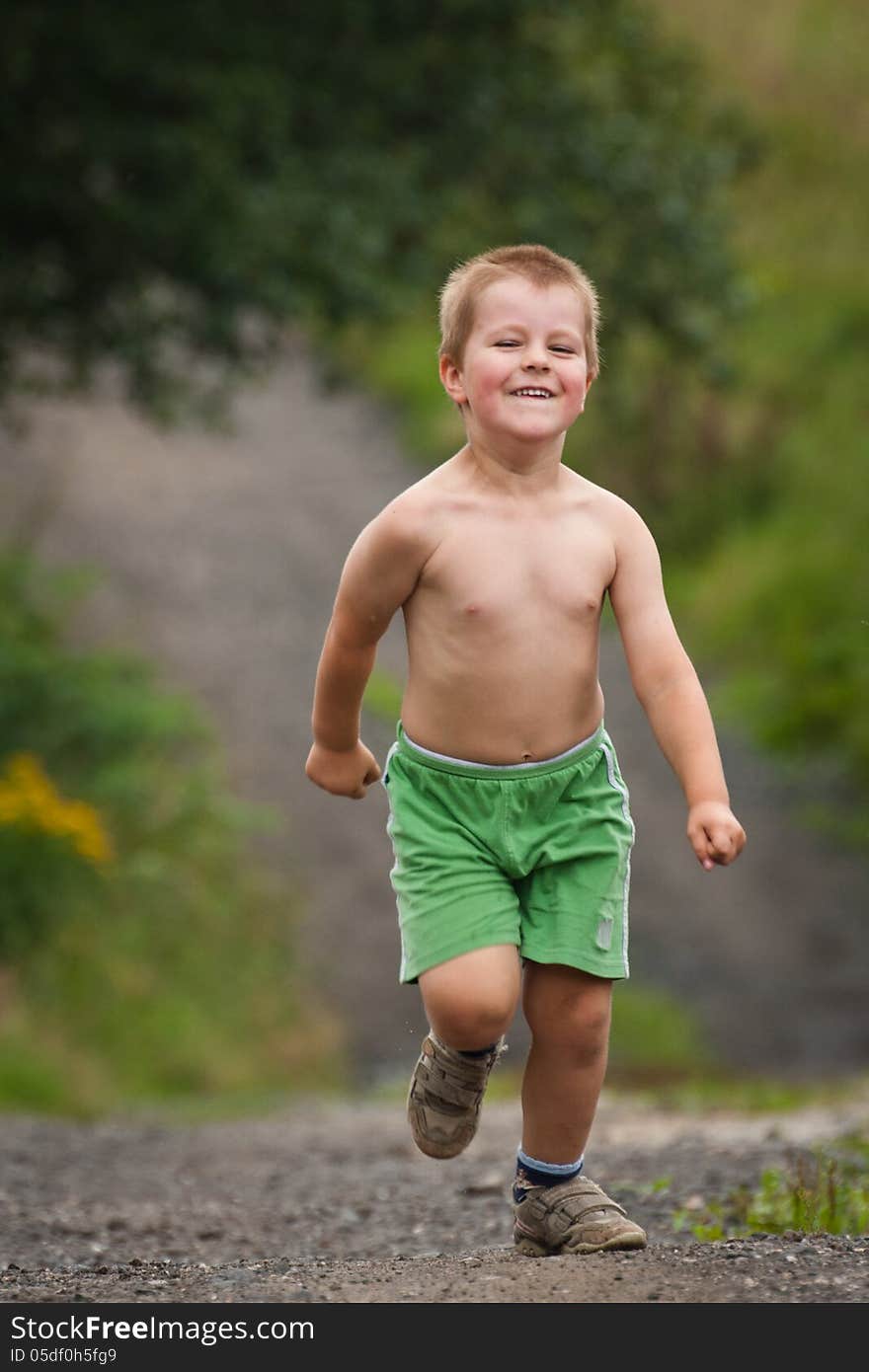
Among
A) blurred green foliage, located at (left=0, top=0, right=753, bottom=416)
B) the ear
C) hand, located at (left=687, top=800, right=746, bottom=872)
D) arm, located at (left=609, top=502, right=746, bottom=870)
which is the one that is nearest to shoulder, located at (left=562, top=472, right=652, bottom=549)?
arm, located at (left=609, top=502, right=746, bottom=870)

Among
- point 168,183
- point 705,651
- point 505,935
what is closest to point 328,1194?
point 505,935

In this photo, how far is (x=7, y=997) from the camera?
28.1 ft

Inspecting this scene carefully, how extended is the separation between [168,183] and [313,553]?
8838 millimetres

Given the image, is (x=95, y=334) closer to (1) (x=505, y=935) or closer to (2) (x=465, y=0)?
(2) (x=465, y=0)

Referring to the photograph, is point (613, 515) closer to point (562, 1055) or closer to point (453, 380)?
point (453, 380)

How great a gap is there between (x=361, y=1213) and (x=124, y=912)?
17.1 ft

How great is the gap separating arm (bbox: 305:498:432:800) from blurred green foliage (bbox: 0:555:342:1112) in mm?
4886

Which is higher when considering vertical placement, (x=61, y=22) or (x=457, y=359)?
(x=61, y=22)

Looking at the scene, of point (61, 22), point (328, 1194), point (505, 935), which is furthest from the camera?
point (61, 22)

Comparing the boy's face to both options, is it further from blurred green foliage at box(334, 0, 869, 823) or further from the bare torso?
blurred green foliage at box(334, 0, 869, 823)

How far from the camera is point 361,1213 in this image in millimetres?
4820

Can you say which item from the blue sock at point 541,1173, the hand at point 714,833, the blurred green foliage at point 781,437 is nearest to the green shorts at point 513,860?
the hand at point 714,833

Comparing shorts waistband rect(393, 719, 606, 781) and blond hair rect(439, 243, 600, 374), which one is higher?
blond hair rect(439, 243, 600, 374)

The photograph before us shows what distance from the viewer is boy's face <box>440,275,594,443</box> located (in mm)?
3326
